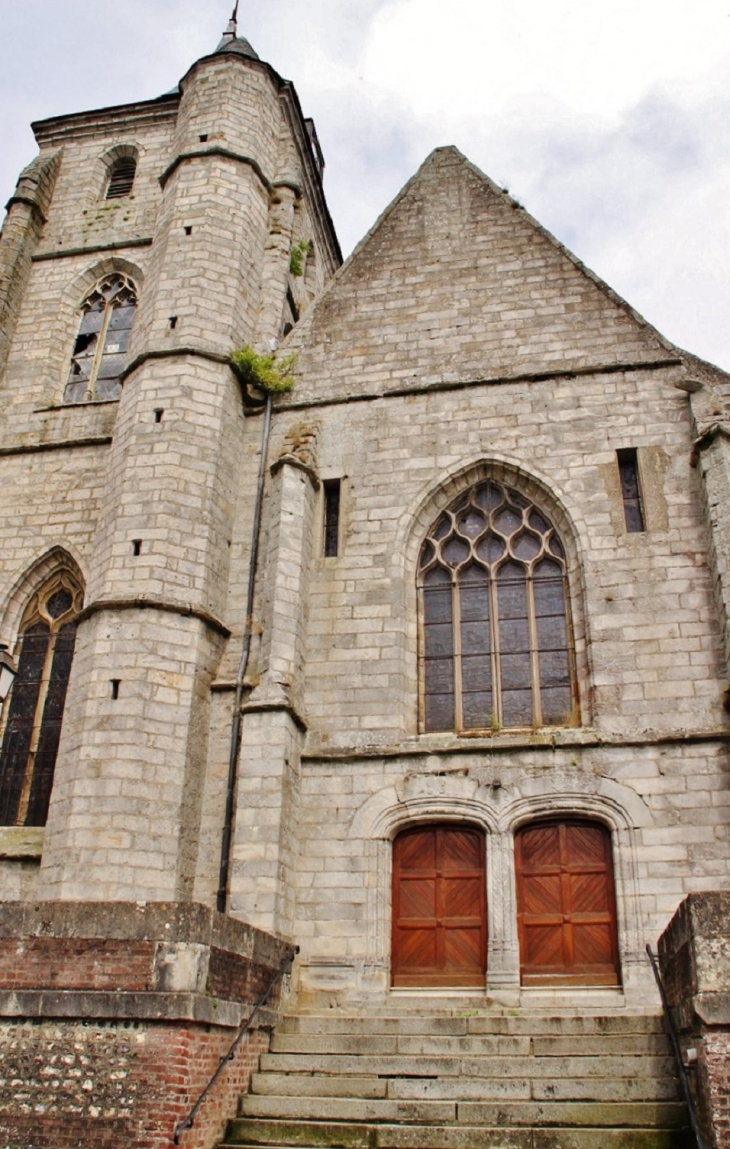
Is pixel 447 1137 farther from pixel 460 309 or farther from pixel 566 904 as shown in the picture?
pixel 460 309

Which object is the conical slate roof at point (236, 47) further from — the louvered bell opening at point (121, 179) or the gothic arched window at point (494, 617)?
the gothic arched window at point (494, 617)

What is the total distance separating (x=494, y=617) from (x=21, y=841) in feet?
18.5

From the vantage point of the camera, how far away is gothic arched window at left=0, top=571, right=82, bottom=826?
11180 mm

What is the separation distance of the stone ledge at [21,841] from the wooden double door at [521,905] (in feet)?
12.3

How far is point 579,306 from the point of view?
12.5 meters

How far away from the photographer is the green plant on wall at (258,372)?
12508mm

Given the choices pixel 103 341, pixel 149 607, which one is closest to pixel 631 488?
pixel 149 607

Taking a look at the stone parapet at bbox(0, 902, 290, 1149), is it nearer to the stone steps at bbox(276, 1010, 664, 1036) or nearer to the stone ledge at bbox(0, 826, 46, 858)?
the stone steps at bbox(276, 1010, 664, 1036)

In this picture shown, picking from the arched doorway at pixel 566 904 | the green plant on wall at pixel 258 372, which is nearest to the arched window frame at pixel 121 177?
the green plant on wall at pixel 258 372

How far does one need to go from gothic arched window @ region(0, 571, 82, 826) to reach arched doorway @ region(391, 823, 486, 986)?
418cm

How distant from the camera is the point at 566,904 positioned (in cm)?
941

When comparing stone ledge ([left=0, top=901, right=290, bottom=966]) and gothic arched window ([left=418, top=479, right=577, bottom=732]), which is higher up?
gothic arched window ([left=418, top=479, right=577, bottom=732])

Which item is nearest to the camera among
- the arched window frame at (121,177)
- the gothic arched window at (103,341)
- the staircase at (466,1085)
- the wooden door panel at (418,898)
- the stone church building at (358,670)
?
the staircase at (466,1085)

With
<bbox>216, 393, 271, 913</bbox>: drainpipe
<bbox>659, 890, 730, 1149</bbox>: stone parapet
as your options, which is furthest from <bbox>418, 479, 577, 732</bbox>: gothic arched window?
<bbox>659, 890, 730, 1149</bbox>: stone parapet
